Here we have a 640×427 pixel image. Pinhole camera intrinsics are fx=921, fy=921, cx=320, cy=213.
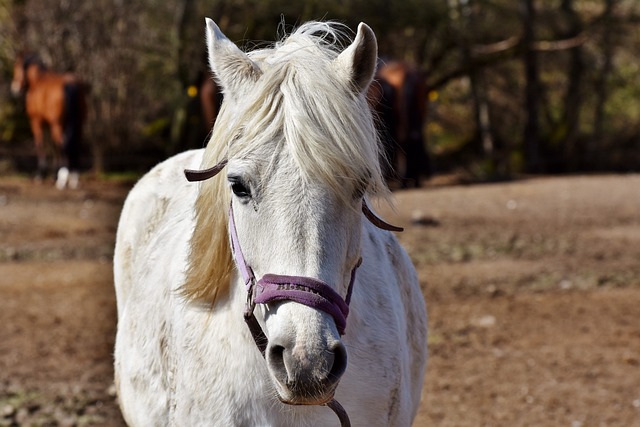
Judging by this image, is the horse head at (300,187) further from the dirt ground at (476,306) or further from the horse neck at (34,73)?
the horse neck at (34,73)

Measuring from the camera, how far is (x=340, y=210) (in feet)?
7.63

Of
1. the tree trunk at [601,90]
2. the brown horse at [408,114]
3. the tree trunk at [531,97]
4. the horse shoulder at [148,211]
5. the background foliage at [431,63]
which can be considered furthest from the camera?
the tree trunk at [601,90]

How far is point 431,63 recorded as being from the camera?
17922 millimetres

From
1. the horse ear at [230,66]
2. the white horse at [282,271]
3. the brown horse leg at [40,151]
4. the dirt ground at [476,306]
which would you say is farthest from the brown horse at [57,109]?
the horse ear at [230,66]

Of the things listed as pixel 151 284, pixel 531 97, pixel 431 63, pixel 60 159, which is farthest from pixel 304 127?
pixel 431 63

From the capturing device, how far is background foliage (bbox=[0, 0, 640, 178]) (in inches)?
626

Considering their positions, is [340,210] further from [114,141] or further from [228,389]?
[114,141]

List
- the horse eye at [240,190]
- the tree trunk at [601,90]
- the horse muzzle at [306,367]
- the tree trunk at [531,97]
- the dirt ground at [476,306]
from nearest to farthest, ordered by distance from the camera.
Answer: the horse muzzle at [306,367], the horse eye at [240,190], the dirt ground at [476,306], the tree trunk at [531,97], the tree trunk at [601,90]

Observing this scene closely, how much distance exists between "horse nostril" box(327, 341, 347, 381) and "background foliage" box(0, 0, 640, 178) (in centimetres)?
1369

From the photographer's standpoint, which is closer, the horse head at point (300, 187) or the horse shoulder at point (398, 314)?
the horse head at point (300, 187)

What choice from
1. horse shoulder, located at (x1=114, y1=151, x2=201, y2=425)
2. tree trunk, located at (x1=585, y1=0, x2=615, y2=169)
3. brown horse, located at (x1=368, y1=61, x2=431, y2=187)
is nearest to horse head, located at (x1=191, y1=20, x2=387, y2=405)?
horse shoulder, located at (x1=114, y1=151, x2=201, y2=425)

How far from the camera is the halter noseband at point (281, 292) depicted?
7.11 feet

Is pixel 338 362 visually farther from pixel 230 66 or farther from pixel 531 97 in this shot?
pixel 531 97

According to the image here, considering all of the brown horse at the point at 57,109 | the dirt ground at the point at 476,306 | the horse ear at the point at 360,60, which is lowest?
the brown horse at the point at 57,109
